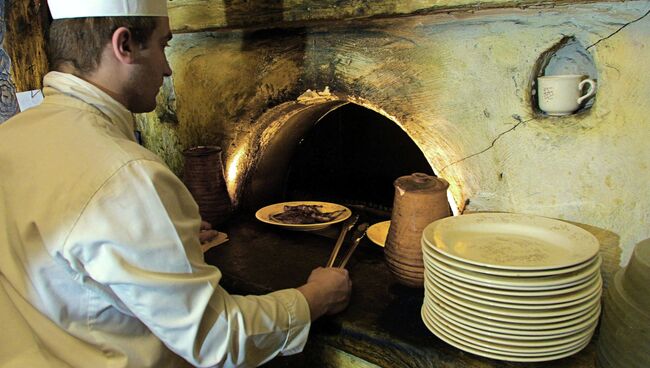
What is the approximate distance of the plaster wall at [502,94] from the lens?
121 centimetres

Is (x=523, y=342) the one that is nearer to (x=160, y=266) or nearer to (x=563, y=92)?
(x=563, y=92)

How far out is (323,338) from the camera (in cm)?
131

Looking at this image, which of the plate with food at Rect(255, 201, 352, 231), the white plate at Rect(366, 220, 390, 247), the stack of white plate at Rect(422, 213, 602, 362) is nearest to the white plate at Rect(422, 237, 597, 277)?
the stack of white plate at Rect(422, 213, 602, 362)

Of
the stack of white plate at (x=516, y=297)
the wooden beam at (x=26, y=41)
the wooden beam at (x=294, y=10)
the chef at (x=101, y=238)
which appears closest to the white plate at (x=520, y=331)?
the stack of white plate at (x=516, y=297)

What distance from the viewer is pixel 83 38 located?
1110mm

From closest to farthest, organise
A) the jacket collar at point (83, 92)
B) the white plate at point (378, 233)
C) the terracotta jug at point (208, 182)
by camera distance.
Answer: the jacket collar at point (83, 92)
the white plate at point (378, 233)
the terracotta jug at point (208, 182)

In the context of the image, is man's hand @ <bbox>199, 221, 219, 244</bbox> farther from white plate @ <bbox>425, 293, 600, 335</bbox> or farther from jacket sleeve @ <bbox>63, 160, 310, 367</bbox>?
white plate @ <bbox>425, 293, 600, 335</bbox>

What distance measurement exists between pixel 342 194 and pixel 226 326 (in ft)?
4.37

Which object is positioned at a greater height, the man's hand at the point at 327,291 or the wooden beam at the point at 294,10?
the wooden beam at the point at 294,10

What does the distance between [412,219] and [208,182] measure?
3.00 feet

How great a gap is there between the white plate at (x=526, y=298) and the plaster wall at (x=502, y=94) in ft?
1.04

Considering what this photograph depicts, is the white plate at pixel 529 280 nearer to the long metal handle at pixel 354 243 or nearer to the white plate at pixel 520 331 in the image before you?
the white plate at pixel 520 331

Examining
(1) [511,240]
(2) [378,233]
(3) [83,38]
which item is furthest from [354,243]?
(3) [83,38]

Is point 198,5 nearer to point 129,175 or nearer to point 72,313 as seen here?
point 129,175
